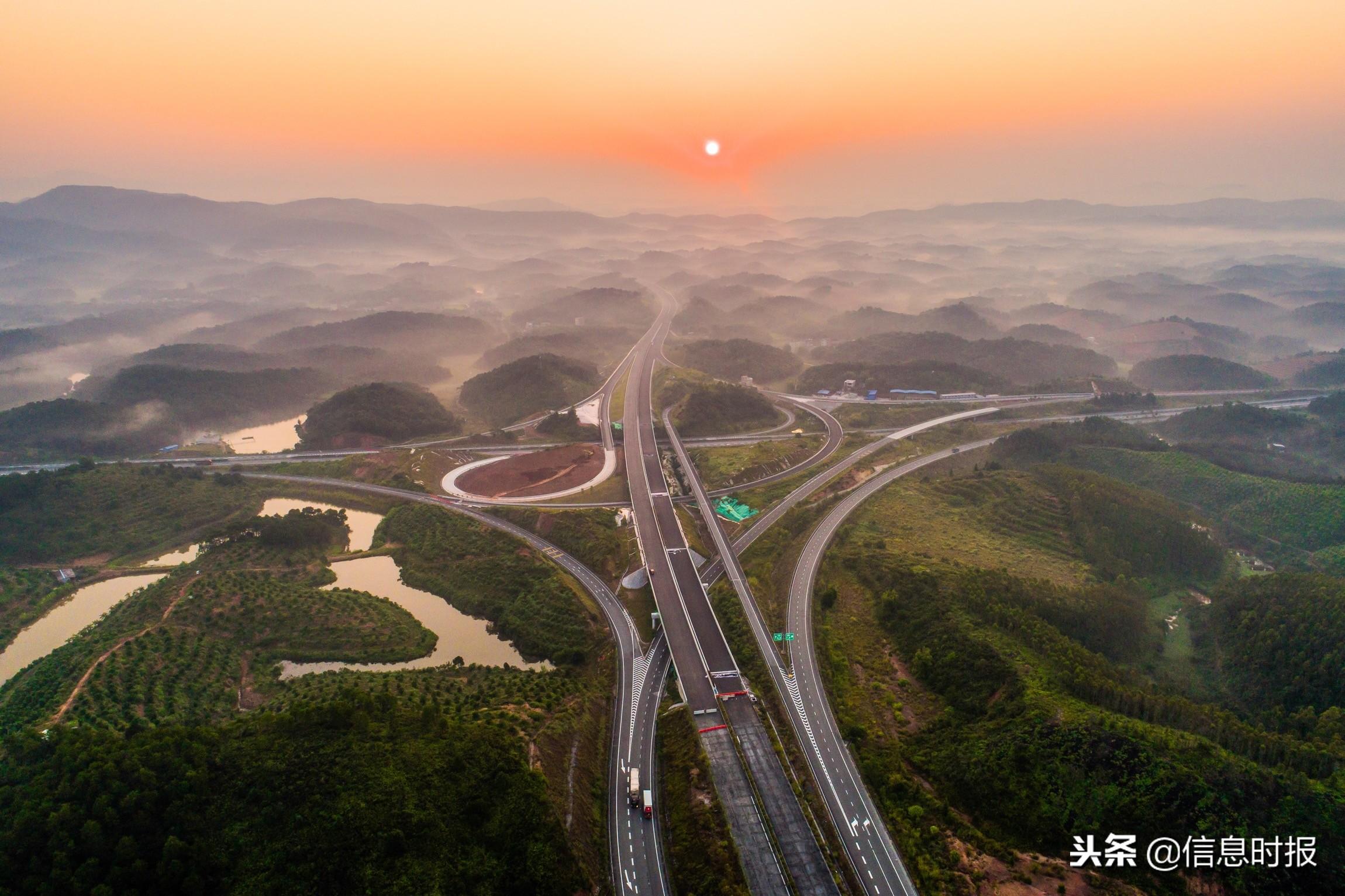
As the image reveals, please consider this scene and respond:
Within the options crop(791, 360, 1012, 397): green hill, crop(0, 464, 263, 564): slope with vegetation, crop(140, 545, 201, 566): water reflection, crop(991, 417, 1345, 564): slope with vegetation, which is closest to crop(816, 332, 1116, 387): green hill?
crop(791, 360, 1012, 397): green hill

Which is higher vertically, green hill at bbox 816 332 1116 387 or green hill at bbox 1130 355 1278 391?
green hill at bbox 816 332 1116 387

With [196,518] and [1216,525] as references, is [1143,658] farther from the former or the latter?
[196,518]

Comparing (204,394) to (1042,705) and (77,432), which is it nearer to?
(77,432)

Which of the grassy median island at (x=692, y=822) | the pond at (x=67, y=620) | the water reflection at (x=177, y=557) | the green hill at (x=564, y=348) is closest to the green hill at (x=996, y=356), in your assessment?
the green hill at (x=564, y=348)

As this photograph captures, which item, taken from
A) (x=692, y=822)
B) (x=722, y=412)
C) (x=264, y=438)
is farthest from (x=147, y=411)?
(x=692, y=822)

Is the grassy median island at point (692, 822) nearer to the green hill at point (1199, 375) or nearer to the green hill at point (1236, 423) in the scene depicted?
the green hill at point (1236, 423)

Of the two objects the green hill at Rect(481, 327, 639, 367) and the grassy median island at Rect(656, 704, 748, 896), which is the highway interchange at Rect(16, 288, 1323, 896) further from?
the green hill at Rect(481, 327, 639, 367)
